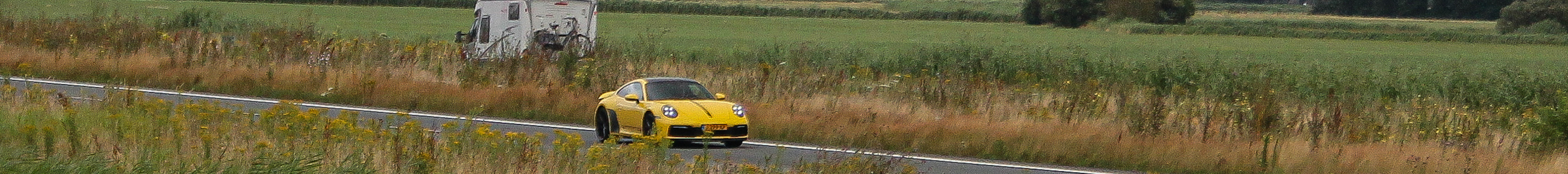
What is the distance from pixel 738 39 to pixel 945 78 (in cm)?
3467

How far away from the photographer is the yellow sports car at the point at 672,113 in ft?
47.8

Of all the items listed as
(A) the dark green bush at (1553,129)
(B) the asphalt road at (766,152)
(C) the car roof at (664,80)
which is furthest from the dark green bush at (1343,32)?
(C) the car roof at (664,80)

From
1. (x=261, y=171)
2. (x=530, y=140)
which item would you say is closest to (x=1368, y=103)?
(x=530, y=140)

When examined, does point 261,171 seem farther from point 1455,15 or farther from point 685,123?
point 1455,15

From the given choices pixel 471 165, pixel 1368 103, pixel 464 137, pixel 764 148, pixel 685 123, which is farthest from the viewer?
pixel 1368 103

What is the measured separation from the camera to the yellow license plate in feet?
47.9

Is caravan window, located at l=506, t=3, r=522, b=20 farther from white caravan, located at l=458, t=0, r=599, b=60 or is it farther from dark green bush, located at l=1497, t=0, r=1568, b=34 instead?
dark green bush, located at l=1497, t=0, r=1568, b=34

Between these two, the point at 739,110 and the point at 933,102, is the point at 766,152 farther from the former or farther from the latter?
the point at 933,102

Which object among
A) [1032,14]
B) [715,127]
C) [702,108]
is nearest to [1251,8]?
[1032,14]

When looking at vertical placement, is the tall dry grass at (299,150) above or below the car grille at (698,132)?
above

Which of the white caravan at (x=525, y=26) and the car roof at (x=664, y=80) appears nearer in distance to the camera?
the car roof at (x=664, y=80)

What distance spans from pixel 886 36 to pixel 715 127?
172ft

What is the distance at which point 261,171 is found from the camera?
32.3ft

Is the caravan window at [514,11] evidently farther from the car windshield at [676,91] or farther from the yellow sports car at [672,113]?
the car windshield at [676,91]
